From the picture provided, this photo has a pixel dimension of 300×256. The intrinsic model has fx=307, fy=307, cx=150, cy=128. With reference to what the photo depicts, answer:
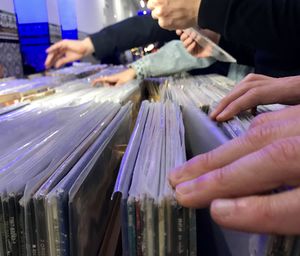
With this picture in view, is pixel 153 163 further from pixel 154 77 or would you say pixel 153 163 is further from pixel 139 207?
pixel 154 77

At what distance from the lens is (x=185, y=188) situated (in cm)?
27

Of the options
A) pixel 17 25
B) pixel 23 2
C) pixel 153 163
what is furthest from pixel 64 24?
pixel 153 163

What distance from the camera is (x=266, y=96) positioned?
0.52m

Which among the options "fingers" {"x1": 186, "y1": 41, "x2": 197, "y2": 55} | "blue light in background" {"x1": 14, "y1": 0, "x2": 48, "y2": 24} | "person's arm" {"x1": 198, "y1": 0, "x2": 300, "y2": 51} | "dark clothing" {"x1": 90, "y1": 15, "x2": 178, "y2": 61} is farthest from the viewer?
"blue light in background" {"x1": 14, "y1": 0, "x2": 48, "y2": 24}

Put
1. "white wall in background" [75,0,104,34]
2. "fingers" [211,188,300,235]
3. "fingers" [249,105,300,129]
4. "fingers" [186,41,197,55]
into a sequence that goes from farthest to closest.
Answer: "white wall in background" [75,0,104,34] < "fingers" [186,41,197,55] < "fingers" [249,105,300,129] < "fingers" [211,188,300,235]

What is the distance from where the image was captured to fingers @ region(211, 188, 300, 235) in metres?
0.22

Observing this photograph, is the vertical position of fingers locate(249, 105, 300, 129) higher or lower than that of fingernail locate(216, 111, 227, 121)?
higher

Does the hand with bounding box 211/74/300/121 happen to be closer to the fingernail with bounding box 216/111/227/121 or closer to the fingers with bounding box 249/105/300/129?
the fingernail with bounding box 216/111/227/121

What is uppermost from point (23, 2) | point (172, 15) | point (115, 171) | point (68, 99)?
point (23, 2)

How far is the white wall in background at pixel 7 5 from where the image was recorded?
1.90 m

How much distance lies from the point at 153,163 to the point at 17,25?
2195 millimetres

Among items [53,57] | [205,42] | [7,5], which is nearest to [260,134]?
[205,42]

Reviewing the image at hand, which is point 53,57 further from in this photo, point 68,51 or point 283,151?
point 283,151

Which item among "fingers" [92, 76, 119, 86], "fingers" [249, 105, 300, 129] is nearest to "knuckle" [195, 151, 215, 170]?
"fingers" [249, 105, 300, 129]
